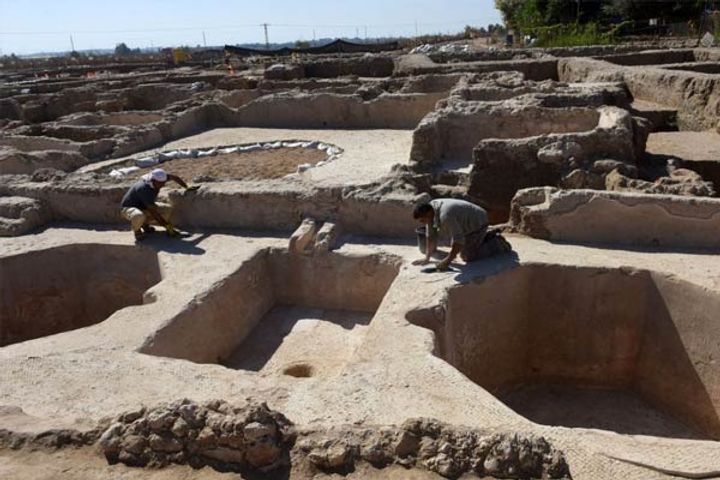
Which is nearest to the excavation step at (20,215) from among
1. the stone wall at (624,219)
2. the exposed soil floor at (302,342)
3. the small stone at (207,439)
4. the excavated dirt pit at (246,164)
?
the excavated dirt pit at (246,164)

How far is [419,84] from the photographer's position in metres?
14.9

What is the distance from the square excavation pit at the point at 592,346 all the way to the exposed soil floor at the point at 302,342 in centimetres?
114

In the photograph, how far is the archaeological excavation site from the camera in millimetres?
3170

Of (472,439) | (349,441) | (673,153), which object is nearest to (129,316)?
(349,441)

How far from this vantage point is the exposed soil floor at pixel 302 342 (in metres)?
5.71

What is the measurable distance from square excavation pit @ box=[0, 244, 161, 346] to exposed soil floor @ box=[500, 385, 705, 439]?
453 cm

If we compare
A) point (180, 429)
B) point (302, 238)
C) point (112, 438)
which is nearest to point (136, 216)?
point (302, 238)

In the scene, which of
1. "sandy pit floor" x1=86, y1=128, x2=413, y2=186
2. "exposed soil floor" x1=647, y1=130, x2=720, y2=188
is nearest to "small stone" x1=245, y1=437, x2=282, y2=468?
"sandy pit floor" x1=86, y1=128, x2=413, y2=186

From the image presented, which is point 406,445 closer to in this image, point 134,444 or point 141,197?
point 134,444

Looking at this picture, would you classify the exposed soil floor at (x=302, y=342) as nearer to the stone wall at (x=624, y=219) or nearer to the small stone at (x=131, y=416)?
the stone wall at (x=624, y=219)

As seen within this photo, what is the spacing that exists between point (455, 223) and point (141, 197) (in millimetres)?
3930

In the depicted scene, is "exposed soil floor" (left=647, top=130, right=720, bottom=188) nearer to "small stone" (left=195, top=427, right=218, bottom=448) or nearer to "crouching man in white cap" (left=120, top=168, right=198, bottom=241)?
"crouching man in white cap" (left=120, top=168, right=198, bottom=241)

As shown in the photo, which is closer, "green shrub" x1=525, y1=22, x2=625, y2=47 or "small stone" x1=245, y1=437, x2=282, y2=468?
"small stone" x1=245, y1=437, x2=282, y2=468

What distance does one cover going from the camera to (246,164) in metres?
11.1
